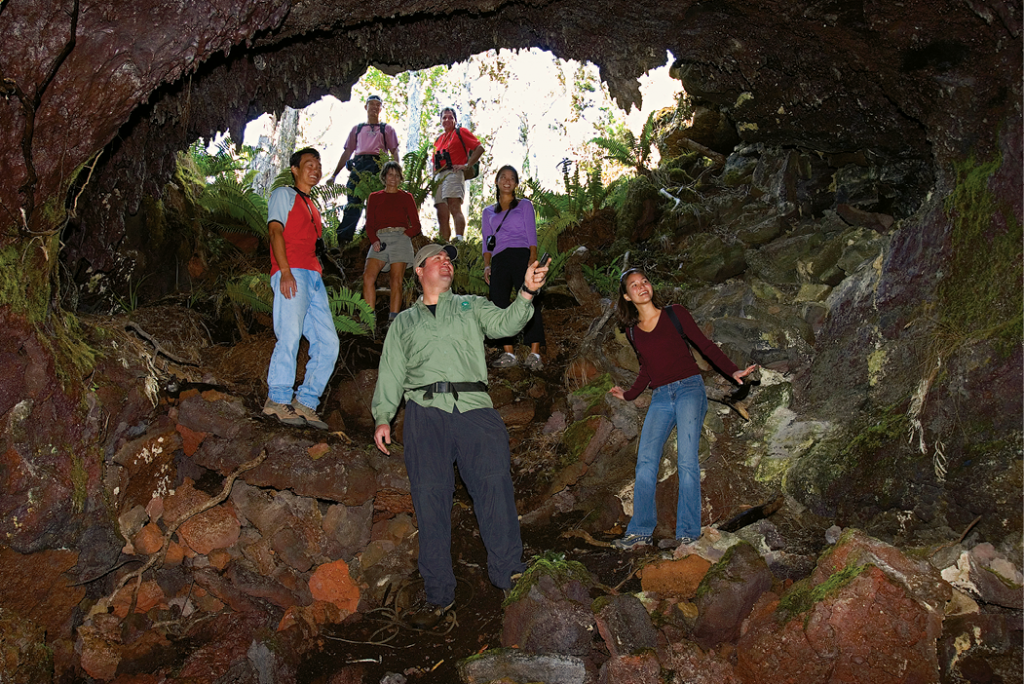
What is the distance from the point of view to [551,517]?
5801mm

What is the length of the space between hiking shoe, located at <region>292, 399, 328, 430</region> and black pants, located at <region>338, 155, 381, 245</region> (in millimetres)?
4507

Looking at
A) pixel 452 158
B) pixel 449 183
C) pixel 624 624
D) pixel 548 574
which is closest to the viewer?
pixel 624 624

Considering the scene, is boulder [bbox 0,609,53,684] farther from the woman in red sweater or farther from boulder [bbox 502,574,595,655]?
the woman in red sweater

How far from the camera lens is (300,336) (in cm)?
535

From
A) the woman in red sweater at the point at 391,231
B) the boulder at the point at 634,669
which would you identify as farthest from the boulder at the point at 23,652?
the woman in red sweater at the point at 391,231

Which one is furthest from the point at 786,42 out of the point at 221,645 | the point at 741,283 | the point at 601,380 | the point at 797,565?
the point at 221,645

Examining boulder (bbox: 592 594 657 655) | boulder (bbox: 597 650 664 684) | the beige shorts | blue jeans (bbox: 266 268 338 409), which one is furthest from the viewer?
the beige shorts

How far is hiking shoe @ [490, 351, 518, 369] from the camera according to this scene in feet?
23.4

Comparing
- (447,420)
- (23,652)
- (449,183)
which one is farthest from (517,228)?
(23,652)

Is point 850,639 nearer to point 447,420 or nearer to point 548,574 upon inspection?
point 548,574

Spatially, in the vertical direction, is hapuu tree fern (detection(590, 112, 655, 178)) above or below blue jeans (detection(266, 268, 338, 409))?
above

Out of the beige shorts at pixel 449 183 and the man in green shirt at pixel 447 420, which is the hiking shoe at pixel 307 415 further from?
the beige shorts at pixel 449 183

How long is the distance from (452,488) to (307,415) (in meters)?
1.67

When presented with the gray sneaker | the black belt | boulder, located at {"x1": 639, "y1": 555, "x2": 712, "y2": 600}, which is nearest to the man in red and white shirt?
the gray sneaker
